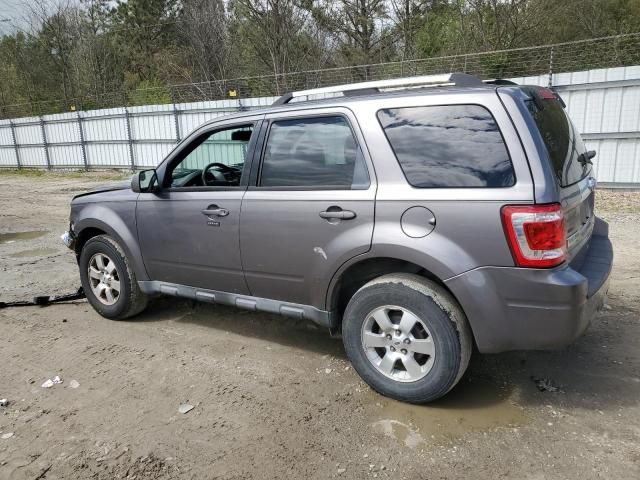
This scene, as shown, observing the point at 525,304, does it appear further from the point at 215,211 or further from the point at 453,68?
the point at 453,68

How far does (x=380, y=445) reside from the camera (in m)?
2.84

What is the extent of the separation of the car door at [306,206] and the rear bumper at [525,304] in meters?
0.71

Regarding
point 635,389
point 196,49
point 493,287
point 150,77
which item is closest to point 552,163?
point 493,287

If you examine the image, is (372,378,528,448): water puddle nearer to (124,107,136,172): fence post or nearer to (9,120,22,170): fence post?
(124,107,136,172): fence post

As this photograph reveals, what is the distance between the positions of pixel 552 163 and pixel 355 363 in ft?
5.48

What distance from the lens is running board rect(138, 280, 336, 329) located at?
3539 millimetres

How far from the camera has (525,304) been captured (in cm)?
279

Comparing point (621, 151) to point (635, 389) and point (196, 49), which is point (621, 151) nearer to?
point (635, 389)

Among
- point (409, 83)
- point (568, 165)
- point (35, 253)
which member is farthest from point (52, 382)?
point (35, 253)

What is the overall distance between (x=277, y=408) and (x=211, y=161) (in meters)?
2.15

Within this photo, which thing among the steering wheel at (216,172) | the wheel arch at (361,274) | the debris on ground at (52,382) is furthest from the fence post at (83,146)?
the wheel arch at (361,274)

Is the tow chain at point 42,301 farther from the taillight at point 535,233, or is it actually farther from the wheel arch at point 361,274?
the taillight at point 535,233

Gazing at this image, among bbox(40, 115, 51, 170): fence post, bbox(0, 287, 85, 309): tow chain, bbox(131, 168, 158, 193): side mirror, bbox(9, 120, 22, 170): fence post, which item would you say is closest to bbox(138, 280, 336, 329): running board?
bbox(131, 168, 158, 193): side mirror

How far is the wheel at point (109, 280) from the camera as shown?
4.58m
